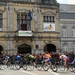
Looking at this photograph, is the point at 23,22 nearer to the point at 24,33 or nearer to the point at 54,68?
the point at 24,33

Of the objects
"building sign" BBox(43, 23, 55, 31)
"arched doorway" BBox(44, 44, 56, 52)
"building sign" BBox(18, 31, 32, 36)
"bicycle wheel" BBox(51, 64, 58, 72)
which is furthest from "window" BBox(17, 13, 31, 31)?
"bicycle wheel" BBox(51, 64, 58, 72)

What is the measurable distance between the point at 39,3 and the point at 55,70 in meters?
18.3

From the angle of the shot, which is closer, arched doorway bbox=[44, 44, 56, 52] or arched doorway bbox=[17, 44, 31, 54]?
arched doorway bbox=[17, 44, 31, 54]

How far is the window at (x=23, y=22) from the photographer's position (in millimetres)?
35844

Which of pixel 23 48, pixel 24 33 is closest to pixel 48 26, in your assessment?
pixel 24 33

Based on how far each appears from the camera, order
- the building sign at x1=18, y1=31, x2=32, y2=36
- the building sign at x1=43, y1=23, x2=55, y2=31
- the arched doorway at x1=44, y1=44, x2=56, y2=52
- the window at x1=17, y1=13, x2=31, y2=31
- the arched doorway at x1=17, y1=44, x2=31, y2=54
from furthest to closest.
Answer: the arched doorway at x1=44, y1=44, x2=56, y2=52
the arched doorway at x1=17, y1=44, x2=31, y2=54
the building sign at x1=43, y1=23, x2=55, y2=31
the window at x1=17, y1=13, x2=31, y2=31
the building sign at x1=18, y1=31, x2=32, y2=36

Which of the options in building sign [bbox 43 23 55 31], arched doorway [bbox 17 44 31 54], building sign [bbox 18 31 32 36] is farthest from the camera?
arched doorway [bbox 17 44 31 54]

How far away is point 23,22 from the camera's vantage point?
1426 inches

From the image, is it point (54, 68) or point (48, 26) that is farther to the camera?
point (48, 26)

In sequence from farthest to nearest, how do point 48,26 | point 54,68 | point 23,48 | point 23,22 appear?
point 23,48
point 48,26
point 23,22
point 54,68

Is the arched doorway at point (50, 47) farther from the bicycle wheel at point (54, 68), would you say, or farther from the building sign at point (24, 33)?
the bicycle wheel at point (54, 68)

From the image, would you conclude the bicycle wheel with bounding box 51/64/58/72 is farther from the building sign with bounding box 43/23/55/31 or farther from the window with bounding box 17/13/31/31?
the building sign with bounding box 43/23/55/31

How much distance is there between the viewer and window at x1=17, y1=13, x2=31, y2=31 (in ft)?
→ 118

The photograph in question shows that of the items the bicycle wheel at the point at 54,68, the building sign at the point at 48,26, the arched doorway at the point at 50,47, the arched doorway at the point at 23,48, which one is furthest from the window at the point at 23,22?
the bicycle wheel at the point at 54,68
